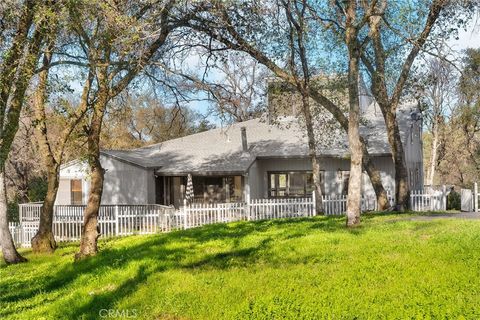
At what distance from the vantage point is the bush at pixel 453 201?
1029 inches

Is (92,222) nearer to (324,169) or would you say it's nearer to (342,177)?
(324,169)

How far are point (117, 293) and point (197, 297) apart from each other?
165 cm

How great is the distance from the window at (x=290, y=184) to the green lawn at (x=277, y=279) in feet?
46.7

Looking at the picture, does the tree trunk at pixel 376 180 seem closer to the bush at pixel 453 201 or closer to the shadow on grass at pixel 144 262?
the bush at pixel 453 201

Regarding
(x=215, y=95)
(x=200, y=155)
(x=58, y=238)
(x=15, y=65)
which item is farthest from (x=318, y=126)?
(x=15, y=65)

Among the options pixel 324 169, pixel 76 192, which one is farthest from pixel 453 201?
pixel 76 192

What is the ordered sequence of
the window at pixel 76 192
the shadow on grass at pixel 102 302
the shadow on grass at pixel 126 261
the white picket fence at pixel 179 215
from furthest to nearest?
the window at pixel 76 192, the white picket fence at pixel 179 215, the shadow on grass at pixel 126 261, the shadow on grass at pixel 102 302

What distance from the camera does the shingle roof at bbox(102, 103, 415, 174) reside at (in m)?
26.2

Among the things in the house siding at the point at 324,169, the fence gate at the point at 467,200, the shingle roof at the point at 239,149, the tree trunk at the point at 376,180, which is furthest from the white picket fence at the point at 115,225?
the fence gate at the point at 467,200

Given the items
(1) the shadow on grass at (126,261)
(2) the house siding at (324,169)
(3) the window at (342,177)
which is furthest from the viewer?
(3) the window at (342,177)

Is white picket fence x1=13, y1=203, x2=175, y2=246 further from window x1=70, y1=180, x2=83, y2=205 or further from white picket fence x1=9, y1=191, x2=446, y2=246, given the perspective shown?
window x1=70, y1=180, x2=83, y2=205

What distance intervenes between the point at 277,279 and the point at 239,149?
2060 cm

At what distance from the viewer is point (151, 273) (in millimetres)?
9695

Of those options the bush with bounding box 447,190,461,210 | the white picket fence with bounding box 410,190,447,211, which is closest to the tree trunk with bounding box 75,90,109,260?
the white picket fence with bounding box 410,190,447,211
